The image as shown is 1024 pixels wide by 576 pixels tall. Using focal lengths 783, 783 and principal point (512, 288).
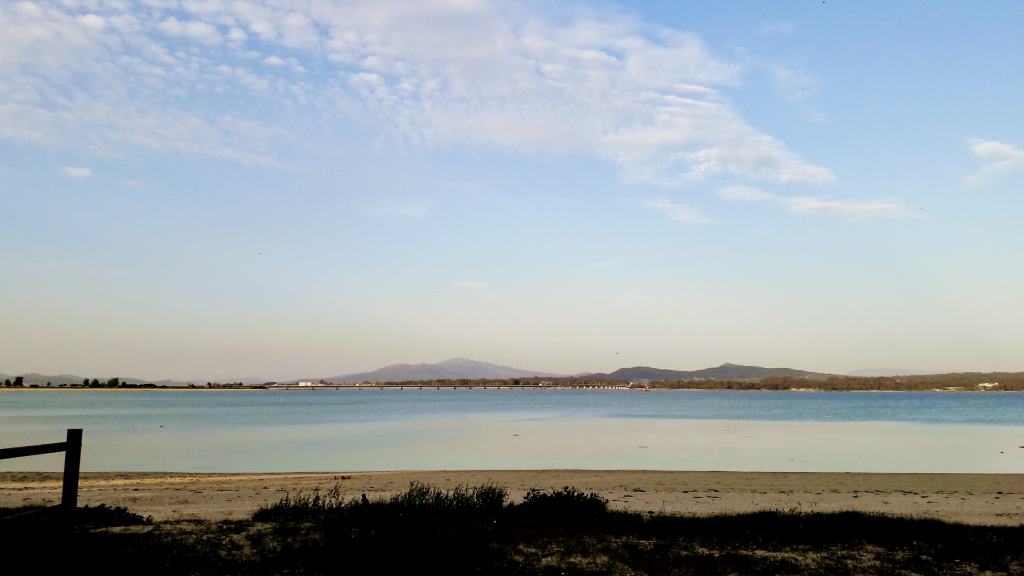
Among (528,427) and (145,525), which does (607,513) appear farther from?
(528,427)

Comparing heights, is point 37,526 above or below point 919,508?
above

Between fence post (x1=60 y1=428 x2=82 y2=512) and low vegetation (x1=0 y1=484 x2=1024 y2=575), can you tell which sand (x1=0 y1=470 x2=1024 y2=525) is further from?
fence post (x1=60 y1=428 x2=82 y2=512)

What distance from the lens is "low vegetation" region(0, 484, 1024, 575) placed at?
782cm

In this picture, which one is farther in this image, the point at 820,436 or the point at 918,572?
the point at 820,436

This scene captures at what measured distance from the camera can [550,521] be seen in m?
10.8

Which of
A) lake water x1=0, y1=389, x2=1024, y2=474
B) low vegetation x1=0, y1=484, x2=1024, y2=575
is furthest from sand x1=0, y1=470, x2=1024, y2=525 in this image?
lake water x1=0, y1=389, x2=1024, y2=474

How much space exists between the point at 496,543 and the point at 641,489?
11564mm

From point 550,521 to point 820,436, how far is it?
43.9m

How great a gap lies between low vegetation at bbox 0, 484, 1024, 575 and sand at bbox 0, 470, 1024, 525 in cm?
302

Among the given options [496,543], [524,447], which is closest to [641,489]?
[496,543]

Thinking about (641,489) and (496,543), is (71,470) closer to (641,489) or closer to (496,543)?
(496,543)

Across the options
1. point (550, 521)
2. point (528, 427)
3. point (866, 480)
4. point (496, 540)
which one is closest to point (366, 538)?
point (496, 540)

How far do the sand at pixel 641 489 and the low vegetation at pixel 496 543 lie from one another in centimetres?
302

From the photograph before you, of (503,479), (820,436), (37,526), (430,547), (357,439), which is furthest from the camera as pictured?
(820,436)
